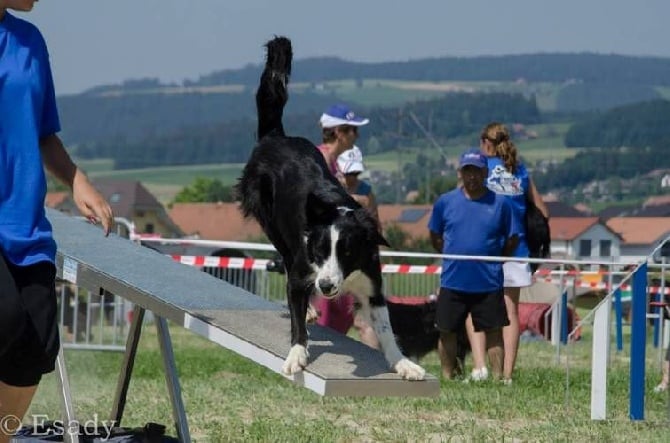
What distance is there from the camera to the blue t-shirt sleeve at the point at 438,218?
9.43 metres

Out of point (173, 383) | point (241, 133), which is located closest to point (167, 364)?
point (173, 383)

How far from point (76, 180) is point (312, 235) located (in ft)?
5.47

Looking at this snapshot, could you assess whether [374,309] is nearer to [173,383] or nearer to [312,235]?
[312,235]

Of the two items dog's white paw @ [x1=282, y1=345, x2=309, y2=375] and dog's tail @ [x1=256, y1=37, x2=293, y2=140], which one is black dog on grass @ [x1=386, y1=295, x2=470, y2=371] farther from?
dog's white paw @ [x1=282, y1=345, x2=309, y2=375]

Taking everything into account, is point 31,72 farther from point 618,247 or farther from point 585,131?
point 585,131

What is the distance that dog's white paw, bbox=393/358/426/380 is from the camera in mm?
5103

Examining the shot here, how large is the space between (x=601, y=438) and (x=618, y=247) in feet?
144

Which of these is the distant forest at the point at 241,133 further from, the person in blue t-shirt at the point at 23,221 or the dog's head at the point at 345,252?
the person in blue t-shirt at the point at 23,221

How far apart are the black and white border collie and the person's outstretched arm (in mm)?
1177

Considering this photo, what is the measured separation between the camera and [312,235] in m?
5.65

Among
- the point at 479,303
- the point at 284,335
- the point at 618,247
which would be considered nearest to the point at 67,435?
the point at 284,335

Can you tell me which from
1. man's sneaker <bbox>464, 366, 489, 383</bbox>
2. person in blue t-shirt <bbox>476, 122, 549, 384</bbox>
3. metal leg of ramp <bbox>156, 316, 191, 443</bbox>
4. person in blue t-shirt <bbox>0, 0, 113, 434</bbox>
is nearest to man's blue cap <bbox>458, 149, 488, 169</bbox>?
person in blue t-shirt <bbox>476, 122, 549, 384</bbox>

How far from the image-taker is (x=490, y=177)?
9406 mm

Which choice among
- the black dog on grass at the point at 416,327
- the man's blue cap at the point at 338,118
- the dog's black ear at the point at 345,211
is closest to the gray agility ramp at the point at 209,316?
the dog's black ear at the point at 345,211
